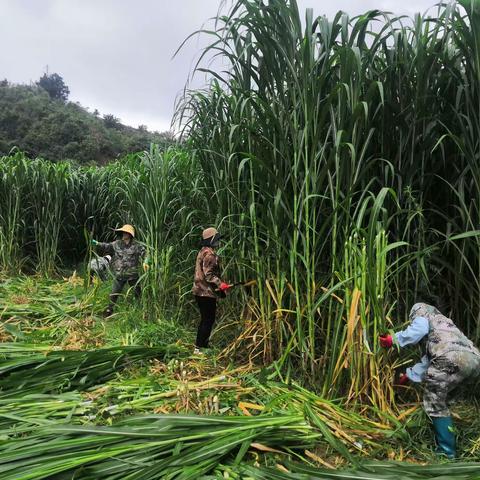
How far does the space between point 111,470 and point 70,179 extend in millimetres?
6347

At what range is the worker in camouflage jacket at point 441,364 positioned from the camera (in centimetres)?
209

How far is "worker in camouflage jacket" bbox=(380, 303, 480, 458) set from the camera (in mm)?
2088

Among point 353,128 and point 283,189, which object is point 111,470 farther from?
point 353,128

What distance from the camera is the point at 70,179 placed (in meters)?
Answer: 7.29

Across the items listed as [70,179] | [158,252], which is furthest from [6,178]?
[158,252]

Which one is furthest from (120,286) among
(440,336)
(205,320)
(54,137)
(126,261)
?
(54,137)

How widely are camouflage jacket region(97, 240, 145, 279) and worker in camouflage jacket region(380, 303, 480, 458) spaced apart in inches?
120

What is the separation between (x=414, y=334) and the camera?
2.18 m

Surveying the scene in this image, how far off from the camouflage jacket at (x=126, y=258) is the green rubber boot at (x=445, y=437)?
127 inches

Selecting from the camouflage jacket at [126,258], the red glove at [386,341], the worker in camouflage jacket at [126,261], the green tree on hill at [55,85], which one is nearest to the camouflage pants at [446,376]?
the red glove at [386,341]

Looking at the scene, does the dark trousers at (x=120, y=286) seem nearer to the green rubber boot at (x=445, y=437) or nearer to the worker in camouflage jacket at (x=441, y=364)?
the worker in camouflage jacket at (x=441, y=364)

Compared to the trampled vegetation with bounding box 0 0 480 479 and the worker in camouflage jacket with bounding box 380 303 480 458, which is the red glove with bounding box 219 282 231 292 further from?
the worker in camouflage jacket with bounding box 380 303 480 458

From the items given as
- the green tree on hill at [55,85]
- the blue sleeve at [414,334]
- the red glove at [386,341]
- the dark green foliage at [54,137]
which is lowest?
the red glove at [386,341]

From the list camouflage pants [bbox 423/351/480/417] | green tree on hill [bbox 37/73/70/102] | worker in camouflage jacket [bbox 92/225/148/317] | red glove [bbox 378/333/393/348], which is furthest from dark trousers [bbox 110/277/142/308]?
green tree on hill [bbox 37/73/70/102]
